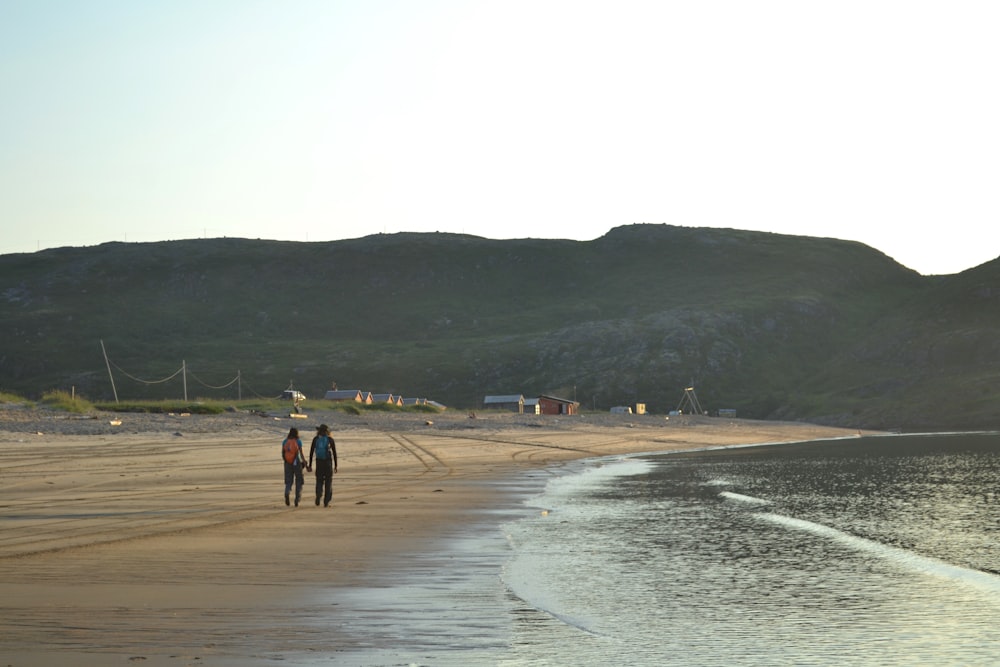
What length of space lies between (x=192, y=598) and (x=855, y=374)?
194043mm

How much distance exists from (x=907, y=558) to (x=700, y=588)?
6531 millimetres

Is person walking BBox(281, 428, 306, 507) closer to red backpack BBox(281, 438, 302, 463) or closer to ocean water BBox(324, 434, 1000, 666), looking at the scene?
red backpack BBox(281, 438, 302, 463)

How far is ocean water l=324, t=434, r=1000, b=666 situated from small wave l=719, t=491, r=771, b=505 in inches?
7.0

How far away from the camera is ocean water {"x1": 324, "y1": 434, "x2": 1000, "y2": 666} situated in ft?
39.4

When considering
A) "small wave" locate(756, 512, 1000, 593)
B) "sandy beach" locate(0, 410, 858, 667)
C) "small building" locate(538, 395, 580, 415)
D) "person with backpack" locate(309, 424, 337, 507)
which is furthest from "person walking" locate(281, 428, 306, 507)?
"small building" locate(538, 395, 580, 415)

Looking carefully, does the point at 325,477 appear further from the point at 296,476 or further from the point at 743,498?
the point at 743,498

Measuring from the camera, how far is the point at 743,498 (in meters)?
35.2

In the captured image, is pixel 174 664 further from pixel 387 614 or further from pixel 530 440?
pixel 530 440

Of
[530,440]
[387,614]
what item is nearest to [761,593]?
[387,614]

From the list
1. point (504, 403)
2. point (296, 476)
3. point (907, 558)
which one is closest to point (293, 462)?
point (296, 476)

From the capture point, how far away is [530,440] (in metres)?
70.1

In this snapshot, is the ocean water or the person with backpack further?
the person with backpack

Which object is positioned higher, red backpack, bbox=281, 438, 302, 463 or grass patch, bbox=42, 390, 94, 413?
grass patch, bbox=42, 390, 94, 413

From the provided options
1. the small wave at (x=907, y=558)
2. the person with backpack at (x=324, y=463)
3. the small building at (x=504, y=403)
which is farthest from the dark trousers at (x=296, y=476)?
the small building at (x=504, y=403)
